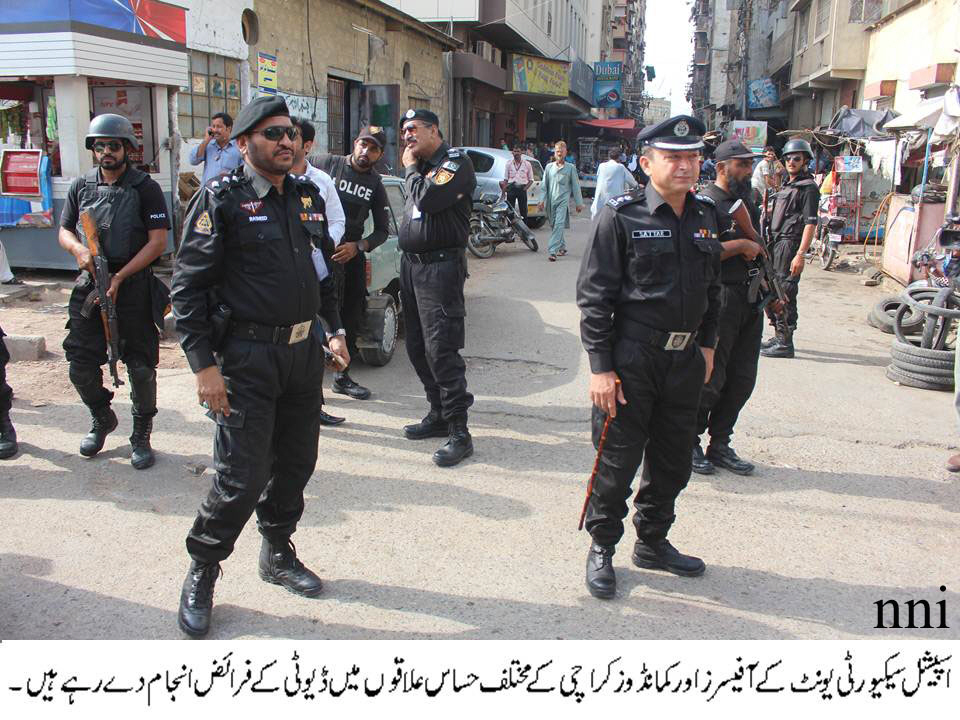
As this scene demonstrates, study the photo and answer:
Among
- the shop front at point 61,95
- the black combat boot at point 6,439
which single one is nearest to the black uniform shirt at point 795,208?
the black combat boot at point 6,439

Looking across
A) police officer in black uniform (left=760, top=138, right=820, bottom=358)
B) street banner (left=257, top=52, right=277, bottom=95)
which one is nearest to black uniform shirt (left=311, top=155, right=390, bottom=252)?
police officer in black uniform (left=760, top=138, right=820, bottom=358)

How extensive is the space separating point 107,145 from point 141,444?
1697mm

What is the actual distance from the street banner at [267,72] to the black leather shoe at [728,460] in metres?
10.5

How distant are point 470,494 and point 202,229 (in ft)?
7.20

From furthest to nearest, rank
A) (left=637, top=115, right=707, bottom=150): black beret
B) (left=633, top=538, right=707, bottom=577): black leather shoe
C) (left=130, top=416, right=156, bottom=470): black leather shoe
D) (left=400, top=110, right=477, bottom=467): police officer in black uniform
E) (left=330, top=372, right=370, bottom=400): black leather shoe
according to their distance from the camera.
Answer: (left=330, top=372, right=370, bottom=400): black leather shoe → (left=400, top=110, right=477, bottom=467): police officer in black uniform → (left=130, top=416, right=156, bottom=470): black leather shoe → (left=633, top=538, right=707, bottom=577): black leather shoe → (left=637, top=115, right=707, bottom=150): black beret

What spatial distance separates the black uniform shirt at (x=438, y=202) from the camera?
4.91 m

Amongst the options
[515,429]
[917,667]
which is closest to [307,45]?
[515,429]

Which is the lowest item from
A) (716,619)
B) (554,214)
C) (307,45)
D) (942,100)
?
(716,619)

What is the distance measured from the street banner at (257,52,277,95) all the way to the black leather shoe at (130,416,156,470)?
9489 millimetres

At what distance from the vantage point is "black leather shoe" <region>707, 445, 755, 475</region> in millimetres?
4895

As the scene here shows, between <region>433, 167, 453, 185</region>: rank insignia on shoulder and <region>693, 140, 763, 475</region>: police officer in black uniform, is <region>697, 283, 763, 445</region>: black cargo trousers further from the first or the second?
<region>433, 167, 453, 185</region>: rank insignia on shoulder

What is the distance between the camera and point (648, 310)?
10.9 feet

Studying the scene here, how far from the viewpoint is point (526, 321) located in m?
9.06

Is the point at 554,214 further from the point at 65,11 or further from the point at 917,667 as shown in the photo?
the point at 917,667
